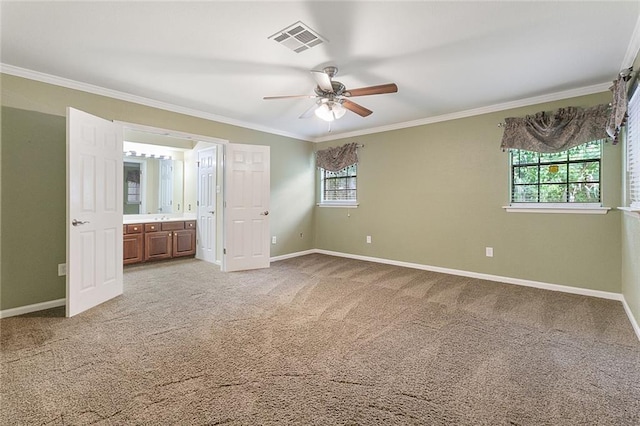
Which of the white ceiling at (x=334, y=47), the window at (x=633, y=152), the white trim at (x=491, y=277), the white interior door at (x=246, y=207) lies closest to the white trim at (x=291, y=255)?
the white trim at (x=491, y=277)

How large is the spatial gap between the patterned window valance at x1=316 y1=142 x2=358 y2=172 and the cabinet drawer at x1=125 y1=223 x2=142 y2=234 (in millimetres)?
3543

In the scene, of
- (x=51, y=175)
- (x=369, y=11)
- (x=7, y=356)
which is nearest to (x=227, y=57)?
(x=369, y=11)

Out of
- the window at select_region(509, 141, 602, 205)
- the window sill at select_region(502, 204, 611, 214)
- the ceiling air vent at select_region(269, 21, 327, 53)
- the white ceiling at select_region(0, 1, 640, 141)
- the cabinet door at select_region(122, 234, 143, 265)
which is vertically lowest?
the cabinet door at select_region(122, 234, 143, 265)

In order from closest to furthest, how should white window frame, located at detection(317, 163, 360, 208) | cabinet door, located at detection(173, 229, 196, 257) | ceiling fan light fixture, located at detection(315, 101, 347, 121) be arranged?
1. ceiling fan light fixture, located at detection(315, 101, 347, 121)
2. cabinet door, located at detection(173, 229, 196, 257)
3. white window frame, located at detection(317, 163, 360, 208)

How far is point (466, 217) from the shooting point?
4.44 m

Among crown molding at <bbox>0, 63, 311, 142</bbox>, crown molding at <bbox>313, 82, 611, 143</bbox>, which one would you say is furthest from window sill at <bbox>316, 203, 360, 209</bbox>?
crown molding at <bbox>0, 63, 311, 142</bbox>

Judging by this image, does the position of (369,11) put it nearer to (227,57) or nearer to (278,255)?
(227,57)

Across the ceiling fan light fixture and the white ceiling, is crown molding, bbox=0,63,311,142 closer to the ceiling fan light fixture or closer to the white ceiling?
the white ceiling

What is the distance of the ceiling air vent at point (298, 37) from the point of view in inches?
88.8

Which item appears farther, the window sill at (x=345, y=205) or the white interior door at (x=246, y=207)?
the window sill at (x=345, y=205)

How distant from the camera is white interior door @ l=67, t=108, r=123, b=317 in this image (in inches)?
115

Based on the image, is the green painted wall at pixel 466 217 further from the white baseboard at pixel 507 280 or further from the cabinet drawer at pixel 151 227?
the cabinet drawer at pixel 151 227

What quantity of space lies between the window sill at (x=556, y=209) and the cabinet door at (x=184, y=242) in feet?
17.8

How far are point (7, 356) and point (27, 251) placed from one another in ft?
4.41
